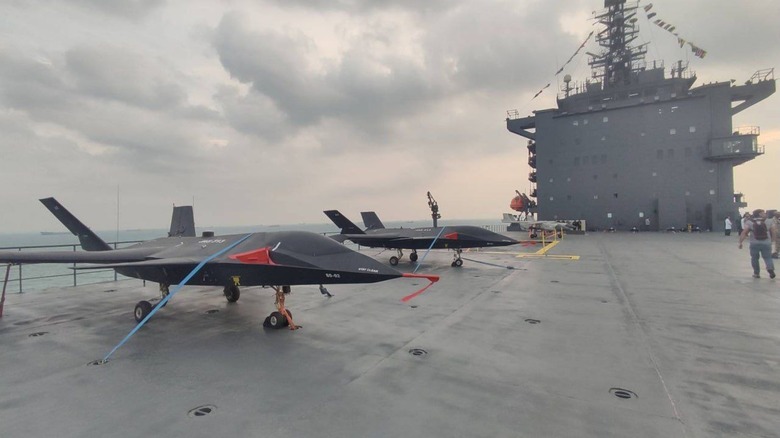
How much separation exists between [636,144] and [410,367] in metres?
47.9

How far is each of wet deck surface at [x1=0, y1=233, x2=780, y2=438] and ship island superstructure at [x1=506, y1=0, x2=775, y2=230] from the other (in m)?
36.2

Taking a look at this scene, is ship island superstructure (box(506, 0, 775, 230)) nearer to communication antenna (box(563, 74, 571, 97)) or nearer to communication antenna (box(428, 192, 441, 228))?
communication antenna (box(563, 74, 571, 97))

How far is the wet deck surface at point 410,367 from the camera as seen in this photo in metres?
3.72

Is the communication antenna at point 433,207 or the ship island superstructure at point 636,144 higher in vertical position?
the ship island superstructure at point 636,144

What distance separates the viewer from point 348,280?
7.07 metres

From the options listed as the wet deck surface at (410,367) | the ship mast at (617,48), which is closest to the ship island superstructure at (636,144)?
the ship mast at (617,48)

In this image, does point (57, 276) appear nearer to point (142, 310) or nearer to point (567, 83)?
point (142, 310)

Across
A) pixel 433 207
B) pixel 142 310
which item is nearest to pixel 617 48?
pixel 433 207

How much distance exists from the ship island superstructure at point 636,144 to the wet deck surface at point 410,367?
36.2 metres

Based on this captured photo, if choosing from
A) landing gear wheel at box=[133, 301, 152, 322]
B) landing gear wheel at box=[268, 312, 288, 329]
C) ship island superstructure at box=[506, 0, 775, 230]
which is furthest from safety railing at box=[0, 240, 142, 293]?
ship island superstructure at box=[506, 0, 775, 230]

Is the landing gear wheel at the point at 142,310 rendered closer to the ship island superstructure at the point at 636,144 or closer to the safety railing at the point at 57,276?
the safety railing at the point at 57,276

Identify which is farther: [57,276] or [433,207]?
[433,207]

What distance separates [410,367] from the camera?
5.17 m

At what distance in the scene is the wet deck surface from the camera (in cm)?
372
